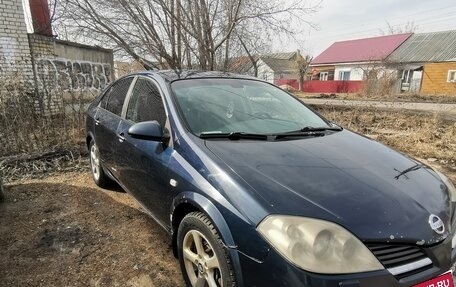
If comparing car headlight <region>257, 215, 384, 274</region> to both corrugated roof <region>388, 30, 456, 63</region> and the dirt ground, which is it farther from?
corrugated roof <region>388, 30, 456, 63</region>

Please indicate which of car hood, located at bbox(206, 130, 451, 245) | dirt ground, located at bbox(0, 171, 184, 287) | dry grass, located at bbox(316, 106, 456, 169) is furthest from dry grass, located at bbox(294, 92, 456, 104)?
car hood, located at bbox(206, 130, 451, 245)

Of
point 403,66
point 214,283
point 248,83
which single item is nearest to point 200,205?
point 214,283

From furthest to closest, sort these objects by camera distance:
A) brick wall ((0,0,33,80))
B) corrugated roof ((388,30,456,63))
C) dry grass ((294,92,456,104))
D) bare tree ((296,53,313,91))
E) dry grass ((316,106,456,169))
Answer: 1. bare tree ((296,53,313,91))
2. corrugated roof ((388,30,456,63))
3. dry grass ((294,92,456,104))
4. brick wall ((0,0,33,80))
5. dry grass ((316,106,456,169))

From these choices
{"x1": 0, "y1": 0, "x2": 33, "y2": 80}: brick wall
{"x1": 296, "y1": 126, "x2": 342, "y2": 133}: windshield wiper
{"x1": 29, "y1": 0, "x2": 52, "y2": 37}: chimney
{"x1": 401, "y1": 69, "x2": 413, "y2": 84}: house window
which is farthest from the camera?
{"x1": 401, "y1": 69, "x2": 413, "y2": 84}: house window

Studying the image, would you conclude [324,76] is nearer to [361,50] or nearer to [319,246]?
[361,50]

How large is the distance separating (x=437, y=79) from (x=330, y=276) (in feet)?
109

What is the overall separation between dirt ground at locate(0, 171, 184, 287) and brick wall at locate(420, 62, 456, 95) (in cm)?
3047

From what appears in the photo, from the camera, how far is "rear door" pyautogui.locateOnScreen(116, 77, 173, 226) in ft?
8.92

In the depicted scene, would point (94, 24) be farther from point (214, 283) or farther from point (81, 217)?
point (214, 283)

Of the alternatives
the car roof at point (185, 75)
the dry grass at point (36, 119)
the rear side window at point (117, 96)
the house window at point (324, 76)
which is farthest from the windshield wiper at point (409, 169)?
the house window at point (324, 76)

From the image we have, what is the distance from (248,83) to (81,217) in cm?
229

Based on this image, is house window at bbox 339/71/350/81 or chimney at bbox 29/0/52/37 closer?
chimney at bbox 29/0/52/37

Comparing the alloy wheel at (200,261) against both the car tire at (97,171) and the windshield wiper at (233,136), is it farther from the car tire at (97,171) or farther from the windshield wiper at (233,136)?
the car tire at (97,171)

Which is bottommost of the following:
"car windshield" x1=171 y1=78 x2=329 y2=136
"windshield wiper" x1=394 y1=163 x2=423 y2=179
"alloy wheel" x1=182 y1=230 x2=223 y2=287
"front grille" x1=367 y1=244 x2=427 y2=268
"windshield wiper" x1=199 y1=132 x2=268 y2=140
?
"alloy wheel" x1=182 y1=230 x2=223 y2=287
